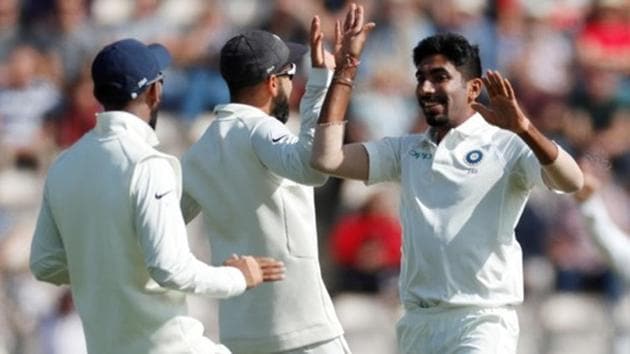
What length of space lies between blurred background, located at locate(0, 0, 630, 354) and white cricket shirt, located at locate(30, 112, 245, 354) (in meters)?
5.21

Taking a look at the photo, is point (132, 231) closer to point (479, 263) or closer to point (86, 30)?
point (479, 263)

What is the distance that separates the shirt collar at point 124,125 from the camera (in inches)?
255

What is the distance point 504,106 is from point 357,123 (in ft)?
18.4

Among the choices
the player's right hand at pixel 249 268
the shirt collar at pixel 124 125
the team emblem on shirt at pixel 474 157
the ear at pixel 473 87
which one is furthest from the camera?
the ear at pixel 473 87

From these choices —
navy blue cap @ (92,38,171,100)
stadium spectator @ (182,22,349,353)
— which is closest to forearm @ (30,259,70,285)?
navy blue cap @ (92,38,171,100)

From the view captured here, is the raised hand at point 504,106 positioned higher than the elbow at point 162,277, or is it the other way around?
the raised hand at point 504,106

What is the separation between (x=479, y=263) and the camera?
7082 mm

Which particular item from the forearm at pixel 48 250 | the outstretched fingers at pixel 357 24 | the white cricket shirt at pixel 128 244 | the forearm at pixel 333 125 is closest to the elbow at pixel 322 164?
the forearm at pixel 333 125

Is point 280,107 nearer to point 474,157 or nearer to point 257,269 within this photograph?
point 474,157

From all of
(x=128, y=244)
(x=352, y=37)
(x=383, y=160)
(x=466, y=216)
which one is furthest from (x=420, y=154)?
(x=128, y=244)

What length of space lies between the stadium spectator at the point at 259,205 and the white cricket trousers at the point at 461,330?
15.1 inches

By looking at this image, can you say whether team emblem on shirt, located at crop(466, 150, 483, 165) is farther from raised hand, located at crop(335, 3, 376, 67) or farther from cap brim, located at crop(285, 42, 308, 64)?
cap brim, located at crop(285, 42, 308, 64)

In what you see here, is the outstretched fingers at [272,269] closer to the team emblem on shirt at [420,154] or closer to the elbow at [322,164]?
the elbow at [322,164]

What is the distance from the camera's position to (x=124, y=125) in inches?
255
